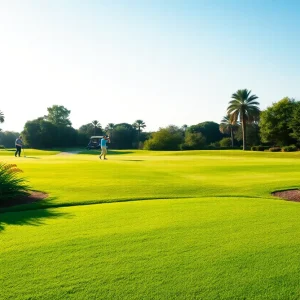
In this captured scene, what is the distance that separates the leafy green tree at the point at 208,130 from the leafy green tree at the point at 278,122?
37.3m

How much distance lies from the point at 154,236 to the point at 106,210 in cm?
285

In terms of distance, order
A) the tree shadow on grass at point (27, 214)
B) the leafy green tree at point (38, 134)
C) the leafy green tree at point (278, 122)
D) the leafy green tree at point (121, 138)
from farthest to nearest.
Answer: the leafy green tree at point (121, 138) < the leafy green tree at point (38, 134) < the leafy green tree at point (278, 122) < the tree shadow on grass at point (27, 214)

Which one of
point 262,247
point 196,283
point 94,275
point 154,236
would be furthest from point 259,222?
point 94,275

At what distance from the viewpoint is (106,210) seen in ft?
30.6

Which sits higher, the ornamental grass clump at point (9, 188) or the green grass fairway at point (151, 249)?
the ornamental grass clump at point (9, 188)

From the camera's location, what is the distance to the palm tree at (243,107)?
73188 millimetres

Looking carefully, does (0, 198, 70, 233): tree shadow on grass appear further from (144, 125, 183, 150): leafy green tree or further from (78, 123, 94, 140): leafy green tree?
(78, 123, 94, 140): leafy green tree

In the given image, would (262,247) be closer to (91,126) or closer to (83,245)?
(83,245)

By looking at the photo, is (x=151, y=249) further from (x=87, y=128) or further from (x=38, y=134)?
(x=87, y=128)

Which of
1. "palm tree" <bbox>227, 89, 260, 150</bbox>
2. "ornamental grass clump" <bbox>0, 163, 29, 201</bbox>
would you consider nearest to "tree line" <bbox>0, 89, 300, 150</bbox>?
"palm tree" <bbox>227, 89, 260, 150</bbox>

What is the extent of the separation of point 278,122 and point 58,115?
227ft

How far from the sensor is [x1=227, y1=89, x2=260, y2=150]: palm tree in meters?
73.2

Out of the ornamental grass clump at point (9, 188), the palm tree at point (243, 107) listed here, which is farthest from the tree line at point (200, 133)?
the ornamental grass clump at point (9, 188)

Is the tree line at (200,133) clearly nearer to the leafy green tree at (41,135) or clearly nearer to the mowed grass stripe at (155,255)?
the leafy green tree at (41,135)
